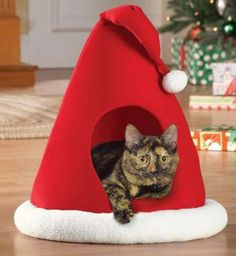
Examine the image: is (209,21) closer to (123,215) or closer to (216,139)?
(216,139)

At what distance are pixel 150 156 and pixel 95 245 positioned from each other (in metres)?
0.20

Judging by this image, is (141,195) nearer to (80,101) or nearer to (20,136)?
(80,101)

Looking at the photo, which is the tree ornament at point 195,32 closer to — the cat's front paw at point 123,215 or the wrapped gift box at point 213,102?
the wrapped gift box at point 213,102

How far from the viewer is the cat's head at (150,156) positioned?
73.2 inches

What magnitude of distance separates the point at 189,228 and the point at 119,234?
14cm

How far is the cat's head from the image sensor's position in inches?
73.2

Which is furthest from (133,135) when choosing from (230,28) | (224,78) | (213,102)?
(230,28)

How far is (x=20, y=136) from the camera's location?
10.3 feet

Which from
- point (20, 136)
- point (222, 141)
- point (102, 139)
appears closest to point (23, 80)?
point (20, 136)

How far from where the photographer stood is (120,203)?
184 centimetres

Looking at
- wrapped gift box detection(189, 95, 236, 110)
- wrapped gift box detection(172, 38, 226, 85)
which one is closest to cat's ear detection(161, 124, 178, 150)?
wrapped gift box detection(189, 95, 236, 110)

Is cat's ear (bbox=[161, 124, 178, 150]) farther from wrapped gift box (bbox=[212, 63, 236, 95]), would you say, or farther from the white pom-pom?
wrapped gift box (bbox=[212, 63, 236, 95])

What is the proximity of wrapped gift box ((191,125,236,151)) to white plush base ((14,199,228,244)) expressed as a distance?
993 millimetres

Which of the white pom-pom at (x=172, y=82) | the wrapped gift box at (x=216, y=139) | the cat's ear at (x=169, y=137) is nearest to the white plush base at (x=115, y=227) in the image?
the cat's ear at (x=169, y=137)
